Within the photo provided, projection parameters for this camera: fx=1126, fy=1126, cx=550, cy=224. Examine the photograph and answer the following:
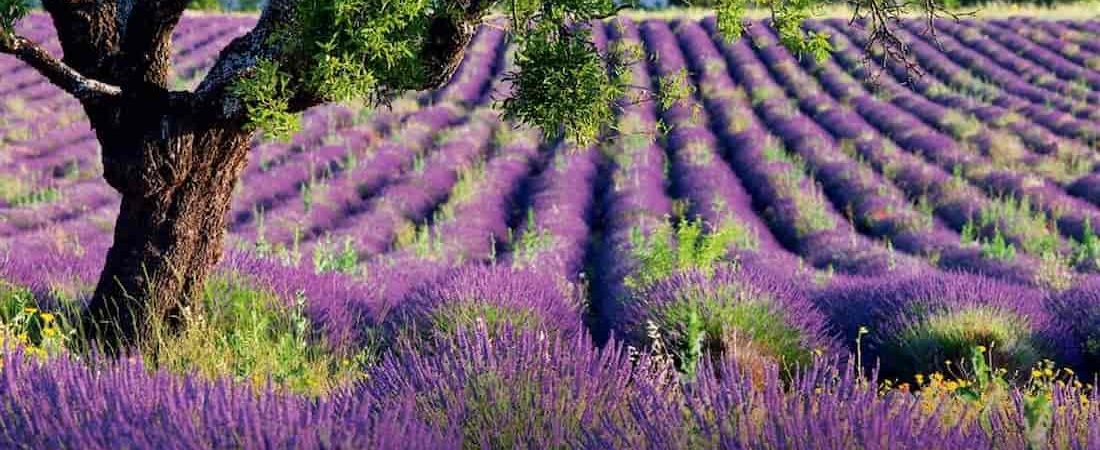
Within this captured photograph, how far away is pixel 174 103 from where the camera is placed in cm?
436

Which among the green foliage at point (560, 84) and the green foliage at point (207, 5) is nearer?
the green foliage at point (560, 84)

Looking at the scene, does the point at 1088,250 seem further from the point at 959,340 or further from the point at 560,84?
the point at 560,84

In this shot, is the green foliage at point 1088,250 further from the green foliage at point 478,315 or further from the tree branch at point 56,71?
the tree branch at point 56,71

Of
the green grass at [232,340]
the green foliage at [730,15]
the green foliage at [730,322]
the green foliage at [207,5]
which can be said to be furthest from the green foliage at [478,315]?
the green foliage at [207,5]

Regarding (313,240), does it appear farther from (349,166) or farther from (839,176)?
(839,176)

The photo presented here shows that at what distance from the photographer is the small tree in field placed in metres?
3.78

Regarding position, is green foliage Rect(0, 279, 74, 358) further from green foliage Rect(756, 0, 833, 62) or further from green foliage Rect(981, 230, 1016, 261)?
green foliage Rect(981, 230, 1016, 261)

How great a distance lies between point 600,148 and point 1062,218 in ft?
21.0

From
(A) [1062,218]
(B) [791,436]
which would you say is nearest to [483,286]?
(B) [791,436]

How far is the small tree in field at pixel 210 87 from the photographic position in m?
3.78

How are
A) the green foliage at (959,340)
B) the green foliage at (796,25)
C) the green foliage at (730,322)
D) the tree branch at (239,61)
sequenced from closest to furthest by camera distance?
1. the green foliage at (796,25)
2. the tree branch at (239,61)
3. the green foliage at (730,322)
4. the green foliage at (959,340)

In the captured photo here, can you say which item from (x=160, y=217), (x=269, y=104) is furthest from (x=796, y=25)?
(x=160, y=217)

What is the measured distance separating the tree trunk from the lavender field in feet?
1.08

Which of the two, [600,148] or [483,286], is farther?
[600,148]
